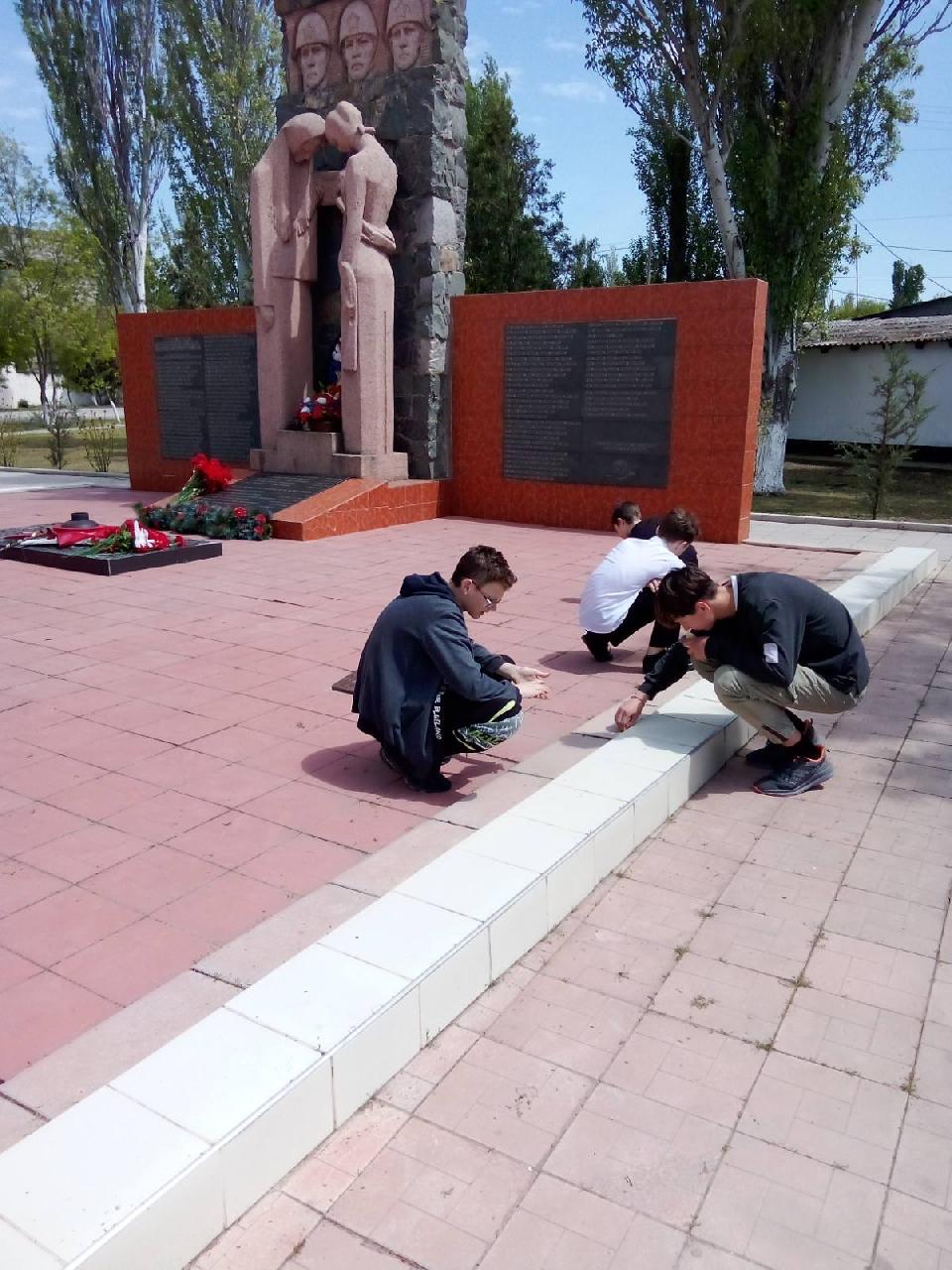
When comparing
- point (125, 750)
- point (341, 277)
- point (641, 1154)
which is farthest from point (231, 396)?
point (641, 1154)

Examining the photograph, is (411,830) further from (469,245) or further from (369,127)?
(469,245)

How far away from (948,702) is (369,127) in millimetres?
9328

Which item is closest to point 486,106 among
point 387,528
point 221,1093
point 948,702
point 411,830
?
point 387,528

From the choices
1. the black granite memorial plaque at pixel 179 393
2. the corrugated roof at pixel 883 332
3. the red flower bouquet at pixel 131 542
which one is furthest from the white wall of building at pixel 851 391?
the red flower bouquet at pixel 131 542

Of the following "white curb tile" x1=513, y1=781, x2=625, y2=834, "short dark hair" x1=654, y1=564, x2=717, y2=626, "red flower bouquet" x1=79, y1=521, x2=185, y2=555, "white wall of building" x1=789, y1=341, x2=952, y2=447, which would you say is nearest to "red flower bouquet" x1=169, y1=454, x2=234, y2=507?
"red flower bouquet" x1=79, y1=521, x2=185, y2=555

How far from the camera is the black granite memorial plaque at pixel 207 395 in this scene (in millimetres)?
13211

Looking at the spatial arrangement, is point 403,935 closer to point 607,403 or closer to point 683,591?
point 683,591

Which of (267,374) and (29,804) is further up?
(267,374)

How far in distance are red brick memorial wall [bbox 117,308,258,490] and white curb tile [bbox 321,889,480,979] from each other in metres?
10.9

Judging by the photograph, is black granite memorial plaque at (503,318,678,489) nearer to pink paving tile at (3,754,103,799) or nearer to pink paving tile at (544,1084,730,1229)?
pink paving tile at (3,754,103,799)

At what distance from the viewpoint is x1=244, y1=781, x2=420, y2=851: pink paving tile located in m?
3.56

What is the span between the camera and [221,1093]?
2041 mm

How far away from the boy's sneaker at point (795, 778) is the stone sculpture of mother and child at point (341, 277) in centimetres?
791

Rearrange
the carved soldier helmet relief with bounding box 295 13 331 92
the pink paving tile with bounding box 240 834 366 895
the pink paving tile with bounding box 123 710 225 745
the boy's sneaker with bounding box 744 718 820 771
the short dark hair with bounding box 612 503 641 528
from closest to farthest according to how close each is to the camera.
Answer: the pink paving tile with bounding box 240 834 366 895 → the boy's sneaker with bounding box 744 718 820 771 → the pink paving tile with bounding box 123 710 225 745 → the short dark hair with bounding box 612 503 641 528 → the carved soldier helmet relief with bounding box 295 13 331 92
